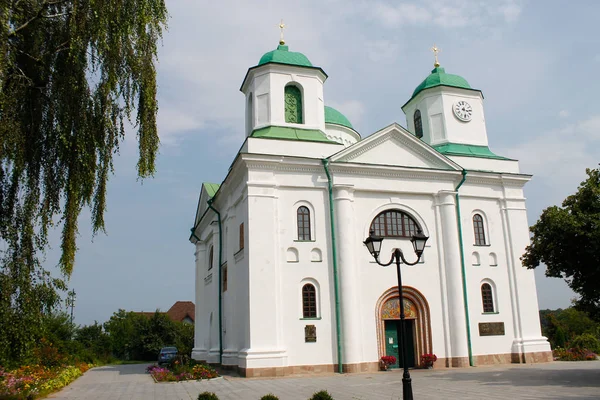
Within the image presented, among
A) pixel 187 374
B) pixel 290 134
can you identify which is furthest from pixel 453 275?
pixel 187 374

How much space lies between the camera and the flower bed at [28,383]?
44.8 feet

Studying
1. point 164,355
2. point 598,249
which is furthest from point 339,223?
point 164,355

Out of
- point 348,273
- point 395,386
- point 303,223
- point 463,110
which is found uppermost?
point 463,110

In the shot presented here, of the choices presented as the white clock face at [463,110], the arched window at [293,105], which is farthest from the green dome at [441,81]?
the arched window at [293,105]

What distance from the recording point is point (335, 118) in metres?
29.8

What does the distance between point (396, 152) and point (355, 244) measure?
4590mm

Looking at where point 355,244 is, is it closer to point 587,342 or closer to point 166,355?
point 166,355

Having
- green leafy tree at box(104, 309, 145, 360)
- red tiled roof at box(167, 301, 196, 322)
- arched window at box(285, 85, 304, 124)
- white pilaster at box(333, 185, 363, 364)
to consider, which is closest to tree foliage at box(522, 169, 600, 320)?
white pilaster at box(333, 185, 363, 364)

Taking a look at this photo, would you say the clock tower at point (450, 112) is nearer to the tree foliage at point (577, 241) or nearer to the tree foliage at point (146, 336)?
the tree foliage at point (577, 241)

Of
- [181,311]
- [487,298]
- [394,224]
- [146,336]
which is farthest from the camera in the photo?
[181,311]

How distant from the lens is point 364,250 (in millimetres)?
21219

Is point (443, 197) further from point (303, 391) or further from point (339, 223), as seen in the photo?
point (303, 391)

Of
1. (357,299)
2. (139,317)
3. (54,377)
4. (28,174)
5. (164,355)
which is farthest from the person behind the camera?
(139,317)

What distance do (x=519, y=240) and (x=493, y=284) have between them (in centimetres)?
251
